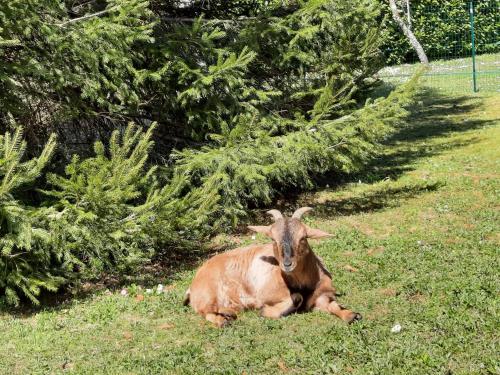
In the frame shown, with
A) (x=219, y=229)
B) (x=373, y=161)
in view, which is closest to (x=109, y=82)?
(x=219, y=229)

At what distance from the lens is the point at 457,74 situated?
2561 cm

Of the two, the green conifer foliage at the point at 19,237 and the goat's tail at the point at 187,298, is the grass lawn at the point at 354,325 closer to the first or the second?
the goat's tail at the point at 187,298

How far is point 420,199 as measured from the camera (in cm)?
1120

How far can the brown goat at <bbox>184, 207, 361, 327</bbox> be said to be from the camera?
6422 millimetres

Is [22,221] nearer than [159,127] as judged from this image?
Yes

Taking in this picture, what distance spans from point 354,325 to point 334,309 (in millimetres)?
401

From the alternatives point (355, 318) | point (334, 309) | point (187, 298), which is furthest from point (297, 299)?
point (187, 298)

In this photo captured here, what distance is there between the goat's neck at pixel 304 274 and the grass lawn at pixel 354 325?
1.11ft

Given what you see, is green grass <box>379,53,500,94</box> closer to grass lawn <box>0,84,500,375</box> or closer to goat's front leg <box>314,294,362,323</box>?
grass lawn <box>0,84,500,375</box>

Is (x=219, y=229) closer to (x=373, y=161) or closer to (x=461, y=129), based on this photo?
(x=373, y=161)

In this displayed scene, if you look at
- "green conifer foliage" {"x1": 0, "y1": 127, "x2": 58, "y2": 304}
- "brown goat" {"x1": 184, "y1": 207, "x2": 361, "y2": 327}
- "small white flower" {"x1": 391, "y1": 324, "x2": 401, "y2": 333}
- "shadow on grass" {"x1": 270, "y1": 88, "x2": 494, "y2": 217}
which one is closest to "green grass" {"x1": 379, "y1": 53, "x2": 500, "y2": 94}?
"shadow on grass" {"x1": 270, "y1": 88, "x2": 494, "y2": 217}

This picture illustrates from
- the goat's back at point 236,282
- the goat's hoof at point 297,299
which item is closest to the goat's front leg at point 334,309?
the goat's hoof at point 297,299

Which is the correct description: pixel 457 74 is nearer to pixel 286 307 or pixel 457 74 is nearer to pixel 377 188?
pixel 377 188

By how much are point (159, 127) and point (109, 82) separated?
84.0 inches
